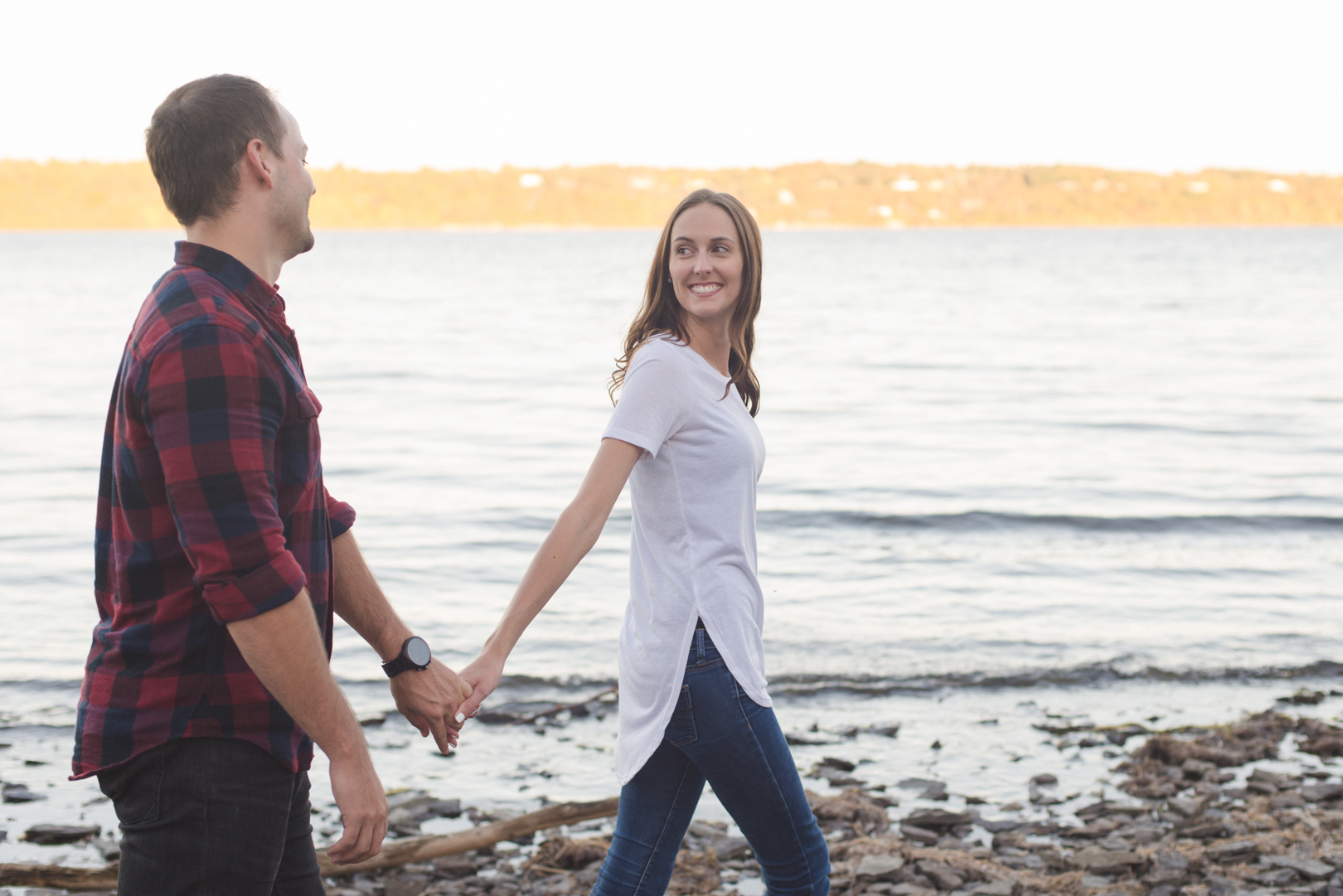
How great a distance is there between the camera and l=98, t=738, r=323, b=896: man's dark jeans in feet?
7.23

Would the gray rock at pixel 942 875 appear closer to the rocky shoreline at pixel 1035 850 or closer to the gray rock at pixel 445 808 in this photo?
the rocky shoreline at pixel 1035 850

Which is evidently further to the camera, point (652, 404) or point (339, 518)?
point (652, 404)

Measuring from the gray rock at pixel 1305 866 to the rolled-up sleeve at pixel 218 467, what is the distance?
465 cm

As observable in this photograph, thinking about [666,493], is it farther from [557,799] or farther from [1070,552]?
[1070,552]

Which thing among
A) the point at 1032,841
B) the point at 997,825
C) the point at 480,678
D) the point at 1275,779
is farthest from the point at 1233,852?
the point at 480,678

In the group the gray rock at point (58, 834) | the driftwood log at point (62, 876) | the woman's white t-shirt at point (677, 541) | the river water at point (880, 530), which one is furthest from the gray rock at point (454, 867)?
the woman's white t-shirt at point (677, 541)

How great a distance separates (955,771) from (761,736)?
419cm

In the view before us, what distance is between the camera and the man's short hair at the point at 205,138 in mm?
2273

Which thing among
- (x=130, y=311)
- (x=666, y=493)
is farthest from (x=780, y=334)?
(x=666, y=493)

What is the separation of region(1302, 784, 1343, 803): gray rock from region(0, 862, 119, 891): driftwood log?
18.6 feet

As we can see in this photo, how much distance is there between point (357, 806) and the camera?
7.72 feet

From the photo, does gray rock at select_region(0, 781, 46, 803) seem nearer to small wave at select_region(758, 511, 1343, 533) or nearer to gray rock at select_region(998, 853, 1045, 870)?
gray rock at select_region(998, 853, 1045, 870)

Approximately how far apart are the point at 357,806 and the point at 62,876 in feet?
9.82

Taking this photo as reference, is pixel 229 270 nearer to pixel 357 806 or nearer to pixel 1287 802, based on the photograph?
pixel 357 806
